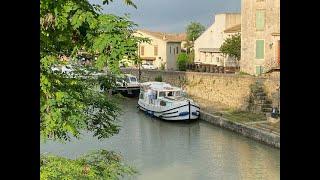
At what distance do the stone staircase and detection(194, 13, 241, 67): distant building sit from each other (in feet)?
35.1

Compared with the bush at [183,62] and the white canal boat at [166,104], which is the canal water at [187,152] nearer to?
the white canal boat at [166,104]

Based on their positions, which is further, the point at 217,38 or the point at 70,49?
the point at 217,38

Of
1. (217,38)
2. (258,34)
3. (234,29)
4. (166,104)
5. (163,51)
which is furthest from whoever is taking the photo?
(163,51)

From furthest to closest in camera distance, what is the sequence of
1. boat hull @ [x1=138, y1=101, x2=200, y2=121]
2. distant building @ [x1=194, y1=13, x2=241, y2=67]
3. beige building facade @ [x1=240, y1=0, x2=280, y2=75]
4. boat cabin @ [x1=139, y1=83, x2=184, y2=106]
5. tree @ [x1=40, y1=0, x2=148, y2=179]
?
distant building @ [x1=194, y1=13, x2=241, y2=67], boat cabin @ [x1=139, y1=83, x2=184, y2=106], beige building facade @ [x1=240, y1=0, x2=280, y2=75], boat hull @ [x1=138, y1=101, x2=200, y2=121], tree @ [x1=40, y1=0, x2=148, y2=179]

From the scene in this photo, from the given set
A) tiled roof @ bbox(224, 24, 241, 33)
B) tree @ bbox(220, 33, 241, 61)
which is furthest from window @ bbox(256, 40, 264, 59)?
tiled roof @ bbox(224, 24, 241, 33)

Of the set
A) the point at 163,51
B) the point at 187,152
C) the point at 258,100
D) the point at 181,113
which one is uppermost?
the point at 163,51

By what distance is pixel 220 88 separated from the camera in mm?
21906

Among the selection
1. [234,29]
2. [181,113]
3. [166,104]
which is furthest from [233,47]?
[181,113]

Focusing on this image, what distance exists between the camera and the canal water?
11.8 metres

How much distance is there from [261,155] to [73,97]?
11.5 meters

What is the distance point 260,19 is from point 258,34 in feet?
2.24

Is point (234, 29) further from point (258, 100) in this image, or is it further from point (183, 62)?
point (258, 100)

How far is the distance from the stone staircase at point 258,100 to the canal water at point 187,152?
186 centimetres

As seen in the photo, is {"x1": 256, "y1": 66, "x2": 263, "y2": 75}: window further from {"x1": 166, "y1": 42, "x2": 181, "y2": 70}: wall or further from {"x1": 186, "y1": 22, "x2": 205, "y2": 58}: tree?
{"x1": 186, "y1": 22, "x2": 205, "y2": 58}: tree
